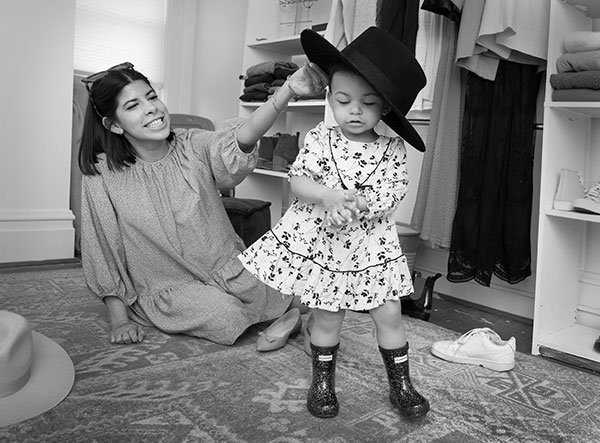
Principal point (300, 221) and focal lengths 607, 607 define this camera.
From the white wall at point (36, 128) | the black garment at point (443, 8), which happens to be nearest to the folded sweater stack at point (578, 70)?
the black garment at point (443, 8)

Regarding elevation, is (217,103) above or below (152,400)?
above

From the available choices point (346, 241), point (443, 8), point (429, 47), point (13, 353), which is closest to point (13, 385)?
point (13, 353)

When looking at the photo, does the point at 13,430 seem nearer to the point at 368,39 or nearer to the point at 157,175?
the point at 157,175

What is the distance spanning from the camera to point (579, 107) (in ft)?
6.55

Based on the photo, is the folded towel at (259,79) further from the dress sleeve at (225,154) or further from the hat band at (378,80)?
the hat band at (378,80)

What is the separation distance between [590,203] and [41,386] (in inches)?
66.9

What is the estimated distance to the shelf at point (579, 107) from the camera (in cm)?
192

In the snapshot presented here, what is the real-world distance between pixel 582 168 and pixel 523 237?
33cm

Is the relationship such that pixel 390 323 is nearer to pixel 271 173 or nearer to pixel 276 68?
pixel 271 173

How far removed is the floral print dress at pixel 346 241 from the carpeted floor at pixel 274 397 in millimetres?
275

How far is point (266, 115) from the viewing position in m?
1.76

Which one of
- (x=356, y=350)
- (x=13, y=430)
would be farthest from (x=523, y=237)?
(x=13, y=430)

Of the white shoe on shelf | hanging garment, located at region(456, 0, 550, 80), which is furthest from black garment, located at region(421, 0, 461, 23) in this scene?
the white shoe on shelf

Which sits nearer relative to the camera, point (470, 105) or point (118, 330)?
point (118, 330)
